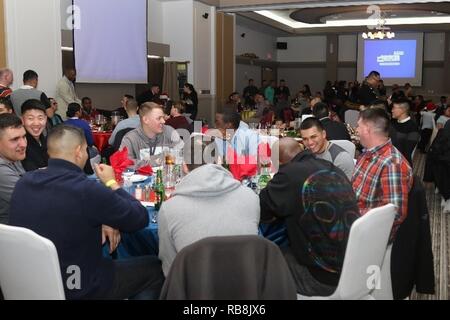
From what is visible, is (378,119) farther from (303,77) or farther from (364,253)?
(303,77)

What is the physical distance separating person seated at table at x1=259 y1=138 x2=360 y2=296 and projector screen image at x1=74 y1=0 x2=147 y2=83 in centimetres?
669

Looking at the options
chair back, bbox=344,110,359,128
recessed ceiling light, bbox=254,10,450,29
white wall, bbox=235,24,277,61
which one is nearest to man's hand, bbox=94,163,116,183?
chair back, bbox=344,110,359,128

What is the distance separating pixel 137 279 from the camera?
98.0 inches

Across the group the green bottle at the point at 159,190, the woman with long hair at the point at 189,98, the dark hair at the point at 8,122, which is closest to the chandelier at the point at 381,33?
the woman with long hair at the point at 189,98

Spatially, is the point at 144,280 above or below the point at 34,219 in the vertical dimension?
below

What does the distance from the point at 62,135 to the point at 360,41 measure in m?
16.6

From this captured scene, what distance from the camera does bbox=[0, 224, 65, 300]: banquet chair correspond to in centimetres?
191

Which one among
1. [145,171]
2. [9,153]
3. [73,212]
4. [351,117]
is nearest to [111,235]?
[73,212]

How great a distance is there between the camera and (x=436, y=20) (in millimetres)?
15812

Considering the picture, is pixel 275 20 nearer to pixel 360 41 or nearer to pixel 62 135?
pixel 360 41

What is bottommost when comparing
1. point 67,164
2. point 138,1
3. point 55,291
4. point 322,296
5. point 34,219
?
point 322,296

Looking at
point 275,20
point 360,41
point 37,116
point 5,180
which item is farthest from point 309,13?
point 5,180

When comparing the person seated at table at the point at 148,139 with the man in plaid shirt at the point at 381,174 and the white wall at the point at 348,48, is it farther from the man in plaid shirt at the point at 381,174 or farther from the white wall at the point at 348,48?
the white wall at the point at 348,48

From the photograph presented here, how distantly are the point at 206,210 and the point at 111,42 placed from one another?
754cm
